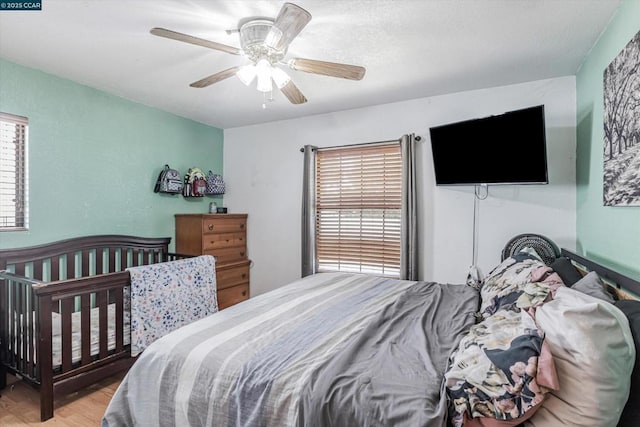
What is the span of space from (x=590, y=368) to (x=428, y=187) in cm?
243

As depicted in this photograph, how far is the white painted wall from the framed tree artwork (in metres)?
0.61

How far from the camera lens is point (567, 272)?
1.84m

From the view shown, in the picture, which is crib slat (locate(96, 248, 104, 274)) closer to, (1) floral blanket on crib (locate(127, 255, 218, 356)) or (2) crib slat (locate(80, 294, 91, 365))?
(1) floral blanket on crib (locate(127, 255, 218, 356))

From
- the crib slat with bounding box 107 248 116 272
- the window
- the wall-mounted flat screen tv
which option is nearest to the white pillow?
the wall-mounted flat screen tv

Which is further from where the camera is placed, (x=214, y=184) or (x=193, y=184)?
(x=214, y=184)

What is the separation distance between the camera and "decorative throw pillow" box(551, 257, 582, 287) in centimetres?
174

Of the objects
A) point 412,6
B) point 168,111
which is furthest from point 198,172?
point 412,6

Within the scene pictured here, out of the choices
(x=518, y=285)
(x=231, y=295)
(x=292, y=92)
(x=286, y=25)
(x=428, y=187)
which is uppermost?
(x=286, y=25)

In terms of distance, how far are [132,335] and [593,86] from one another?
12.5 feet

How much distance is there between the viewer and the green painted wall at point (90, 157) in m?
2.52

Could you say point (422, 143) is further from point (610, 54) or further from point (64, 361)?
point (64, 361)

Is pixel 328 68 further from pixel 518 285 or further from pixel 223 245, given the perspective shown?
pixel 223 245

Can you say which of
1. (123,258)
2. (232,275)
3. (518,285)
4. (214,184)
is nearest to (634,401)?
(518,285)

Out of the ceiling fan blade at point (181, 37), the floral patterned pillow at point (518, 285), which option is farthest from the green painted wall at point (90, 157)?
the floral patterned pillow at point (518, 285)
